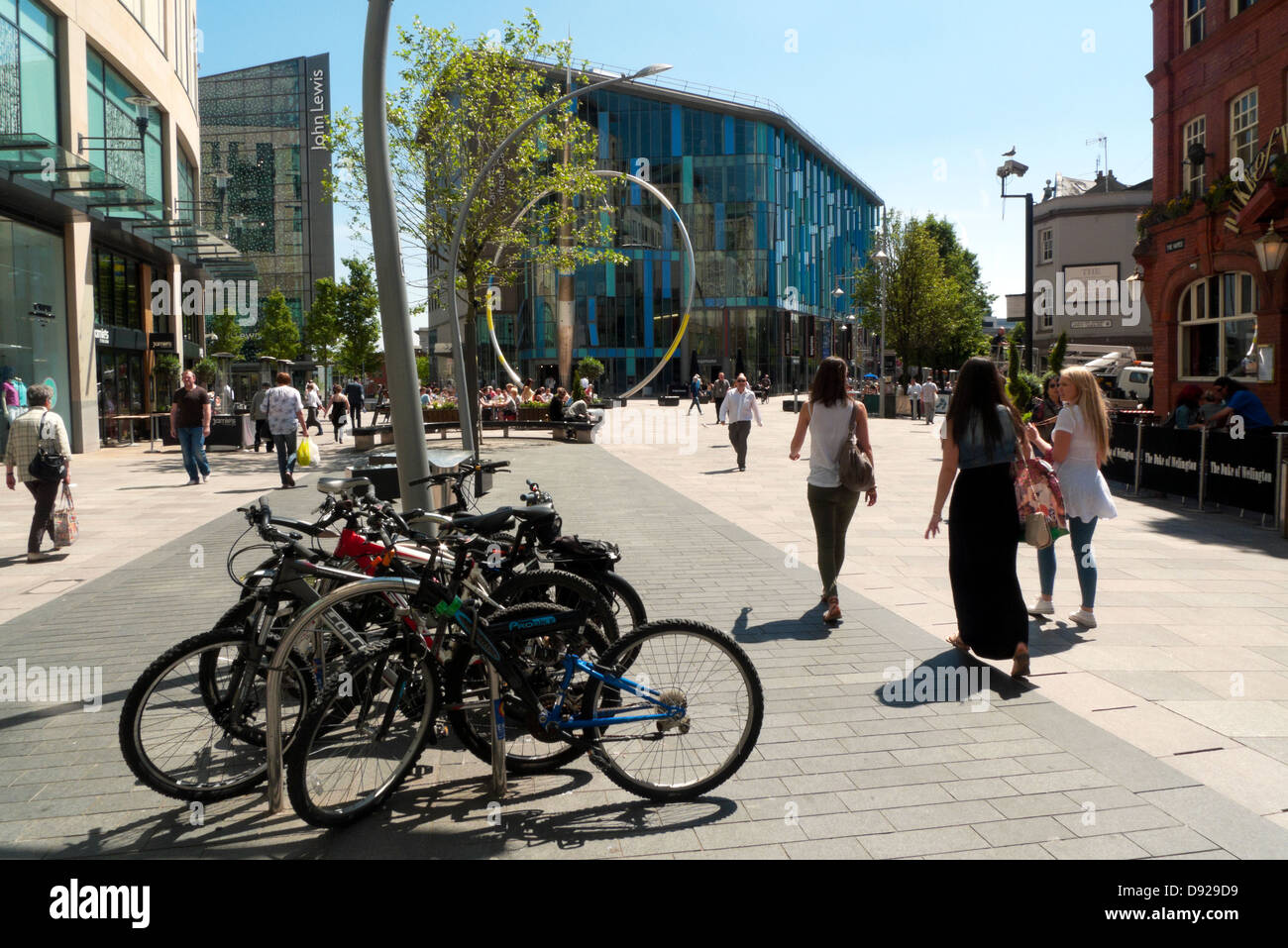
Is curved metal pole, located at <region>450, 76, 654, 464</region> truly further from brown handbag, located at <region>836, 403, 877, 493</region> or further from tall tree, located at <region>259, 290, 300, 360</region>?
tall tree, located at <region>259, 290, 300, 360</region>

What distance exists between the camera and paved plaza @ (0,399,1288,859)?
389 cm

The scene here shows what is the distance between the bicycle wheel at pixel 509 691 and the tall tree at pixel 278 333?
74797 millimetres

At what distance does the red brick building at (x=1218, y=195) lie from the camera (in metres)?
20.1

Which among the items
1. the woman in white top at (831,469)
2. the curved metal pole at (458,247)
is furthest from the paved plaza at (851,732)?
the curved metal pole at (458,247)

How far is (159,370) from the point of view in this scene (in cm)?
3150

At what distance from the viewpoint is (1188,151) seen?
23.9 metres

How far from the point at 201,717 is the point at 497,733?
1.22m

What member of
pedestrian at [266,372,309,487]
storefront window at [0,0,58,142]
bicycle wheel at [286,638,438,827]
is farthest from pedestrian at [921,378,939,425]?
bicycle wheel at [286,638,438,827]

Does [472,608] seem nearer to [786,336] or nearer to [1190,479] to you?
[1190,479]

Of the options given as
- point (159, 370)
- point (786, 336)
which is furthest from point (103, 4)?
point (786, 336)

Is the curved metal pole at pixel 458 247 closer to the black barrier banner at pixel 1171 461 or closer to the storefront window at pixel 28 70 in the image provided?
the storefront window at pixel 28 70

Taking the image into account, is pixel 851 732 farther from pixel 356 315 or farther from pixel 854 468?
pixel 356 315

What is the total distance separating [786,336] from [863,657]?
240 feet
